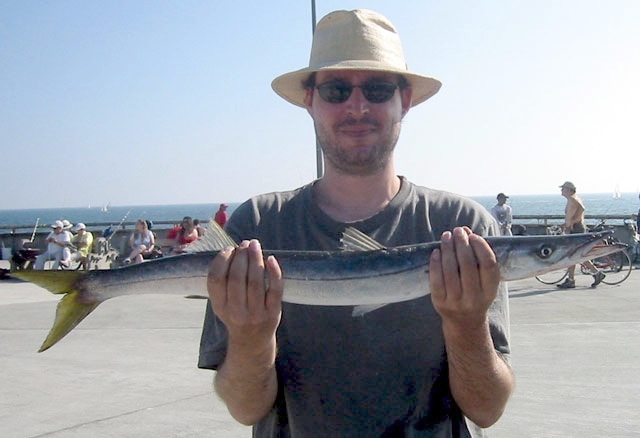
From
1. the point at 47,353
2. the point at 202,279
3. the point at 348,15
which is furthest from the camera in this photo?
the point at 47,353

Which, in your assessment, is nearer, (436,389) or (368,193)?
(436,389)

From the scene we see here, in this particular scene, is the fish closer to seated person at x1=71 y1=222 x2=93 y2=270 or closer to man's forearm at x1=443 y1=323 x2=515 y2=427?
man's forearm at x1=443 y1=323 x2=515 y2=427

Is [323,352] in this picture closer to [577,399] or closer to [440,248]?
[440,248]

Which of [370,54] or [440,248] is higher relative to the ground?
[370,54]

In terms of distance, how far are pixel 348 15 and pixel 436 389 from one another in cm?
184

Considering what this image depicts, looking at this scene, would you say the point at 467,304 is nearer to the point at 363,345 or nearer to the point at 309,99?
the point at 363,345

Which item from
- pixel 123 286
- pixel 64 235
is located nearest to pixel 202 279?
pixel 123 286

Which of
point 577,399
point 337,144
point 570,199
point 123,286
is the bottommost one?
point 577,399

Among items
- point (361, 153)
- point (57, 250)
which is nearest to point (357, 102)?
point (361, 153)

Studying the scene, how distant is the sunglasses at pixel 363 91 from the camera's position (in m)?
3.02

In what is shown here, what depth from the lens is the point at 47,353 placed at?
26.8 ft

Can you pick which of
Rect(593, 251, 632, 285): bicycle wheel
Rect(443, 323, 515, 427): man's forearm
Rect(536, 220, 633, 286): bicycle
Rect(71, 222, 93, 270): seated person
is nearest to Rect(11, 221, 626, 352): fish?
Rect(443, 323, 515, 427): man's forearm

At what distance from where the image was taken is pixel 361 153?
2.92 m

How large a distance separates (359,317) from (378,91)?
1.06 m
